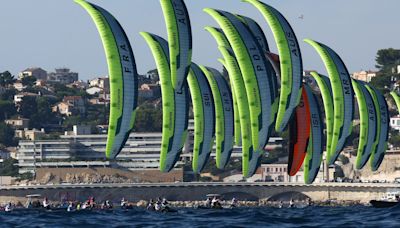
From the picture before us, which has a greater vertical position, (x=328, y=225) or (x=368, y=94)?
(x=368, y=94)

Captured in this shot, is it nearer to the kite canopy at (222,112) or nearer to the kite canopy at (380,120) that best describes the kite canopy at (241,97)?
the kite canopy at (222,112)

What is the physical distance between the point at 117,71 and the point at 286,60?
50.8 ft

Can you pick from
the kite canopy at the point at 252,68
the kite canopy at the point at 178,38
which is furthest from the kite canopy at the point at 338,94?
the kite canopy at the point at 178,38

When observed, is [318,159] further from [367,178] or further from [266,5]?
[367,178]

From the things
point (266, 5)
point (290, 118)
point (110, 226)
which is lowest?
point (110, 226)

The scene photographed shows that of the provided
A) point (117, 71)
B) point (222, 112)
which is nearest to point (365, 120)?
point (222, 112)

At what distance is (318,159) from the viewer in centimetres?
11425

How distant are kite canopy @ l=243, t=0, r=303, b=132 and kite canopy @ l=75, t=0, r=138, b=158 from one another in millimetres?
12367

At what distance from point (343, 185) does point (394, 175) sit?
100ft

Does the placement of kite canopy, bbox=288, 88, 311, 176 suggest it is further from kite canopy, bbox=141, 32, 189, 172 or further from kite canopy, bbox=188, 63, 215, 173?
kite canopy, bbox=141, 32, 189, 172

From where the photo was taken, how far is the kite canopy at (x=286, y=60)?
10106 centimetres

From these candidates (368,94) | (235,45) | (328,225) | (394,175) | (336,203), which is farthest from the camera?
(394,175)

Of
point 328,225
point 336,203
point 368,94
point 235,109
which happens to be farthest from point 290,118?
point 336,203

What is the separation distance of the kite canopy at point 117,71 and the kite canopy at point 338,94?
77.5 feet
